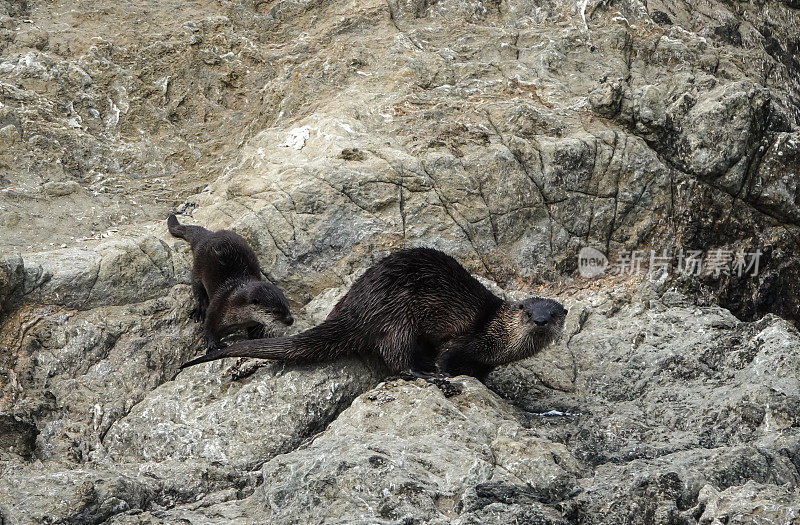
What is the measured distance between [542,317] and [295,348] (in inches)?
53.2

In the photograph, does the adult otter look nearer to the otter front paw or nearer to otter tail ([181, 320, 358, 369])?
otter tail ([181, 320, 358, 369])

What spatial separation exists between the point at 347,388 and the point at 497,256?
1.89m

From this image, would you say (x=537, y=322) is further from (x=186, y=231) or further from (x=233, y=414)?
(x=186, y=231)

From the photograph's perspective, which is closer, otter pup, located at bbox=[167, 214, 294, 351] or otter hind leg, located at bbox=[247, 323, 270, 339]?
otter pup, located at bbox=[167, 214, 294, 351]

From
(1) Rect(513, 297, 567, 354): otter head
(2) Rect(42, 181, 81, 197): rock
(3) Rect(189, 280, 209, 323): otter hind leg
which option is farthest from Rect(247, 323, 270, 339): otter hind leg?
(2) Rect(42, 181, 81, 197): rock

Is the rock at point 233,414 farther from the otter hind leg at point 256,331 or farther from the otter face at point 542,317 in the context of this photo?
the otter face at point 542,317

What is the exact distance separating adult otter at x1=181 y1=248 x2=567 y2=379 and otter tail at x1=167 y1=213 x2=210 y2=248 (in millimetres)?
1399

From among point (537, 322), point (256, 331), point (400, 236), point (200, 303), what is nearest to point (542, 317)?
point (537, 322)

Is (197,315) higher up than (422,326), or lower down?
lower down

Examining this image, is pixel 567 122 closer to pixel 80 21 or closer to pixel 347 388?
pixel 347 388

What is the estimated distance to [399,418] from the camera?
3.94 metres

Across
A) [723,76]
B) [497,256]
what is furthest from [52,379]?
[723,76]

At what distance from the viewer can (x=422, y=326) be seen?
475cm

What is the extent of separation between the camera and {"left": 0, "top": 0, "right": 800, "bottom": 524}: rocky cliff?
343cm
